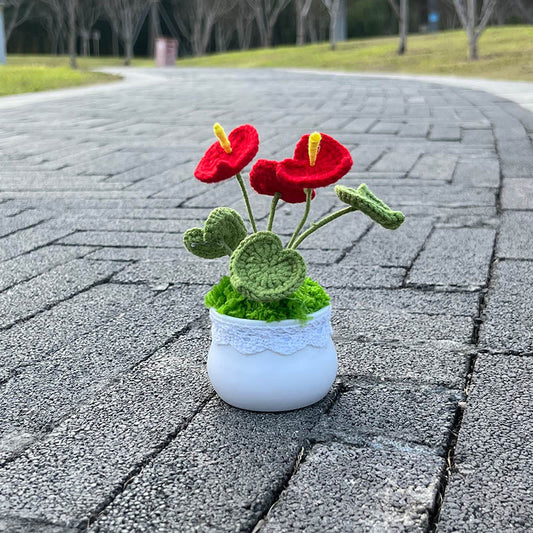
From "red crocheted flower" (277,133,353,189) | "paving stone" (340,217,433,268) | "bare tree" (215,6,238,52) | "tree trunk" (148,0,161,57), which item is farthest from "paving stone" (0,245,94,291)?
"bare tree" (215,6,238,52)

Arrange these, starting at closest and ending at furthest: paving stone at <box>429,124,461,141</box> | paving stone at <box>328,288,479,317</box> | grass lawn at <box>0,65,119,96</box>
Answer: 1. paving stone at <box>328,288,479,317</box>
2. paving stone at <box>429,124,461,141</box>
3. grass lawn at <box>0,65,119,96</box>

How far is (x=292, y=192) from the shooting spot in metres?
1.59

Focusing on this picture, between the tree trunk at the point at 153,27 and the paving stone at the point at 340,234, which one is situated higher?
the tree trunk at the point at 153,27

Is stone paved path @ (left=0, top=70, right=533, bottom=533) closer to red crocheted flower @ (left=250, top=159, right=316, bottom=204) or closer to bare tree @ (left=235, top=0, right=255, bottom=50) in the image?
red crocheted flower @ (left=250, top=159, right=316, bottom=204)

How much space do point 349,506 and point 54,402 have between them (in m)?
0.67

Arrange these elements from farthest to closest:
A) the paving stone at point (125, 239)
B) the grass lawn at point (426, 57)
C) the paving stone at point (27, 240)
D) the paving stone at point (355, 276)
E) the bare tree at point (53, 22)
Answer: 1. the bare tree at point (53, 22)
2. the grass lawn at point (426, 57)
3. the paving stone at point (125, 239)
4. the paving stone at point (27, 240)
5. the paving stone at point (355, 276)

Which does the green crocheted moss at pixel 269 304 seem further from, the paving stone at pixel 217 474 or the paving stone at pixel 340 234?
the paving stone at pixel 340 234

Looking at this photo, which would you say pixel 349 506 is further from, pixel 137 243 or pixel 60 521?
pixel 137 243

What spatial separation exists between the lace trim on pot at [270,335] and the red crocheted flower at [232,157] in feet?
0.91

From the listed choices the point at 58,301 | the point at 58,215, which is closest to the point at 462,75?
the point at 58,215

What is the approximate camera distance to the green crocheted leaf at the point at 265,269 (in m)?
1.40

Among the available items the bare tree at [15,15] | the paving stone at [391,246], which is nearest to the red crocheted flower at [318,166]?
the paving stone at [391,246]

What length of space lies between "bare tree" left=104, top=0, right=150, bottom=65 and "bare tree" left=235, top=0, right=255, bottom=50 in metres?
4.11

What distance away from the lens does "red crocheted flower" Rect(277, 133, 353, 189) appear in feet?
4.77
